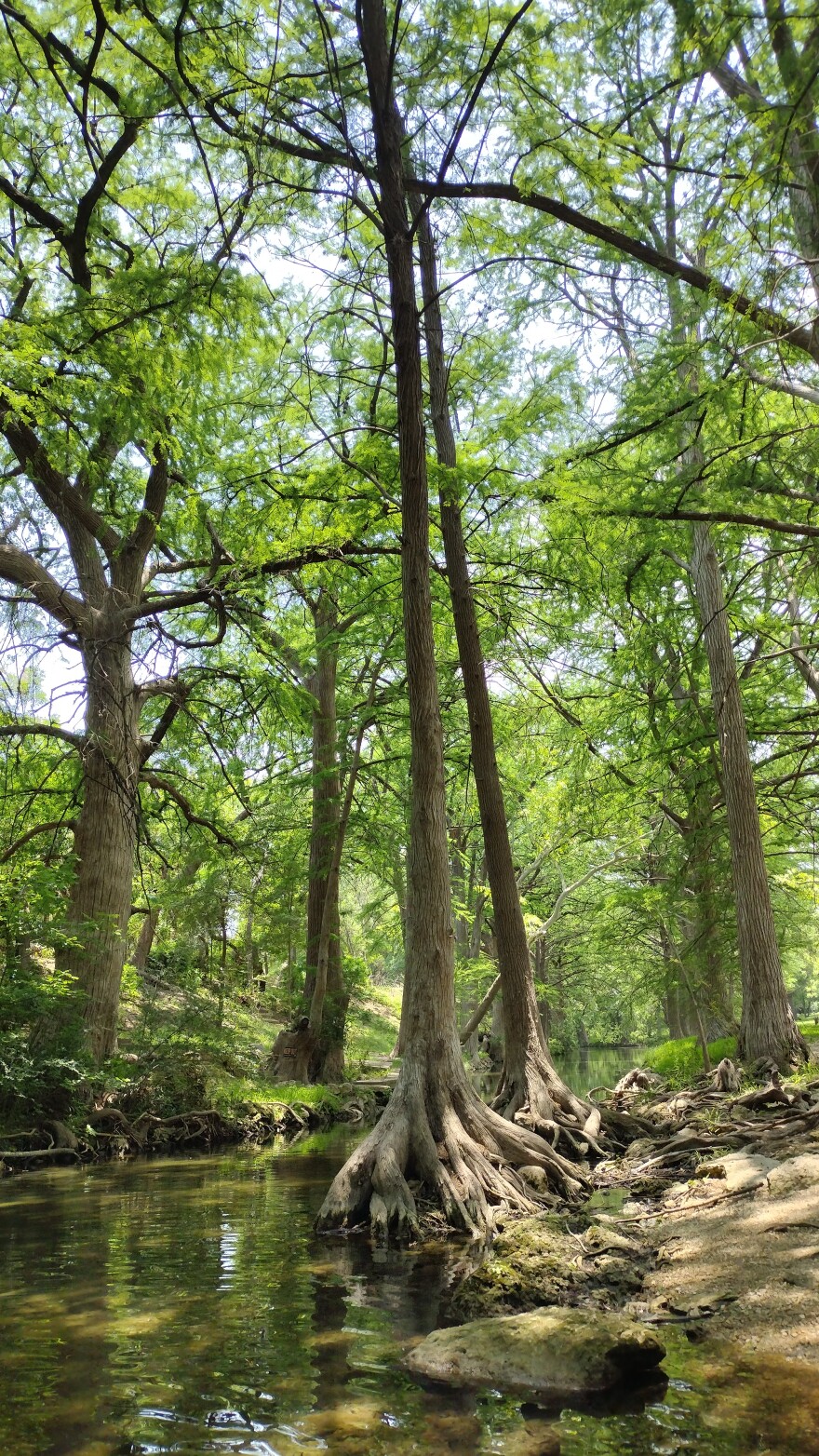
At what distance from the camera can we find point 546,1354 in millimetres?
3695

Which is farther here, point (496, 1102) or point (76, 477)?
point (76, 477)

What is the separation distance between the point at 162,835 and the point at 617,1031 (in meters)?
32.9

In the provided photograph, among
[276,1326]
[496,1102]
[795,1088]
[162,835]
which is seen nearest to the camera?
[276,1326]

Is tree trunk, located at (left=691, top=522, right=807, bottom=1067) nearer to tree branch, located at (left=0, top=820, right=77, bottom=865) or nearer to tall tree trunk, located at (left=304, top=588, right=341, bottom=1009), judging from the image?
tall tree trunk, located at (left=304, top=588, right=341, bottom=1009)

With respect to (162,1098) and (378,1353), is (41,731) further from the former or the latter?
(378,1353)

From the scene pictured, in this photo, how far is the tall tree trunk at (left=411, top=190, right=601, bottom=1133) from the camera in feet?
32.0

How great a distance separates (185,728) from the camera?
1486 cm

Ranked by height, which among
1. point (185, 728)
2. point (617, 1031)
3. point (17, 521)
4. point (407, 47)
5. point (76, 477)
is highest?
point (407, 47)

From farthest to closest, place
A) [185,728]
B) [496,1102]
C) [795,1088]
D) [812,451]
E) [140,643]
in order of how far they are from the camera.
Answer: [185,728]
[140,643]
[496,1102]
[795,1088]
[812,451]

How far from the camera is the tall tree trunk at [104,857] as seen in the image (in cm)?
1158

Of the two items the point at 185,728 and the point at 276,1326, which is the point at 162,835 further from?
the point at 276,1326

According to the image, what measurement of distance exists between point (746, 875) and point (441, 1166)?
6.37 meters

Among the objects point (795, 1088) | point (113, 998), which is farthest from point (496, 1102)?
point (113, 998)

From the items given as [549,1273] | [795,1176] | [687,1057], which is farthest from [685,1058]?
[549,1273]
